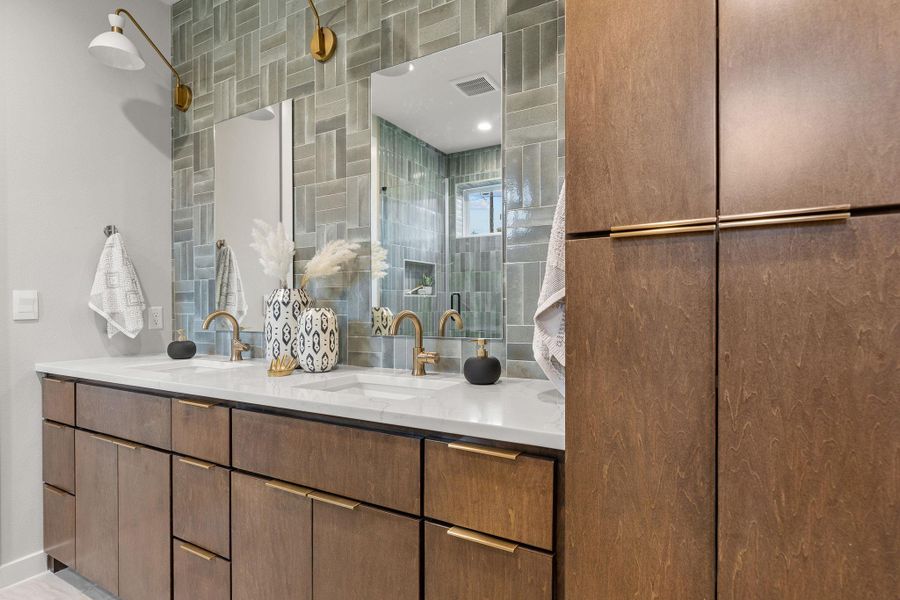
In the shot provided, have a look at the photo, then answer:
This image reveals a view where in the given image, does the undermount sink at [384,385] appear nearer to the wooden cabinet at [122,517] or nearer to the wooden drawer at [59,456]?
the wooden cabinet at [122,517]

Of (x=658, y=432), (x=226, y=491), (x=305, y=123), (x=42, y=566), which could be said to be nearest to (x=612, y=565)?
(x=658, y=432)

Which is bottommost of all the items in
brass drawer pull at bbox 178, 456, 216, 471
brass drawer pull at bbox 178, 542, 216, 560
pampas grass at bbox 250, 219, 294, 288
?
brass drawer pull at bbox 178, 542, 216, 560

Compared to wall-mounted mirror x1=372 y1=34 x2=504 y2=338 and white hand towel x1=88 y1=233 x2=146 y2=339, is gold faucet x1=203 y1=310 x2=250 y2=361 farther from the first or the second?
wall-mounted mirror x1=372 y1=34 x2=504 y2=338

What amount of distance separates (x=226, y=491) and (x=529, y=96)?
1590mm

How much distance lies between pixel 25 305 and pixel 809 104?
9.19 feet

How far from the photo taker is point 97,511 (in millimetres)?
1907

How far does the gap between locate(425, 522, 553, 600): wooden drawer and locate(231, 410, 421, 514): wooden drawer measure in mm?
106

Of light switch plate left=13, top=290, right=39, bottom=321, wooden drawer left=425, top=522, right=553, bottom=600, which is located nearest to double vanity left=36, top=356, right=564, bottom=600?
wooden drawer left=425, top=522, right=553, bottom=600

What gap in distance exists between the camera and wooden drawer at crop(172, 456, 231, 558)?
59.0 inches

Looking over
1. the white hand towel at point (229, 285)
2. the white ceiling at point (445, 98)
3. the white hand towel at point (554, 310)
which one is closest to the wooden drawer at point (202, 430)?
the white hand towel at point (229, 285)

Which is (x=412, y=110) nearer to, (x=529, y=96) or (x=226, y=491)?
(x=529, y=96)

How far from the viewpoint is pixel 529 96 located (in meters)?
1.62

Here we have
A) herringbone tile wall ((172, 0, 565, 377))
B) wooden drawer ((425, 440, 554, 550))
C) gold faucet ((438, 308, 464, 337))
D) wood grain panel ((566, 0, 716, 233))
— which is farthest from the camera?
gold faucet ((438, 308, 464, 337))

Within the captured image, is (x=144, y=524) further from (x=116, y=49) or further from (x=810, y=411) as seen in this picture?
(x=810, y=411)
